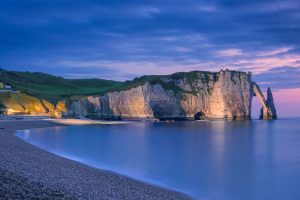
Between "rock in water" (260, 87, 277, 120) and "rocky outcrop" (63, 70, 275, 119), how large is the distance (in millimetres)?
3615

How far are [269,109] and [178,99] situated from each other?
123 ft

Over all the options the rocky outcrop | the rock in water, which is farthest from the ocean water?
the rock in water

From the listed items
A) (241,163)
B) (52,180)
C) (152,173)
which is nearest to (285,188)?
(152,173)

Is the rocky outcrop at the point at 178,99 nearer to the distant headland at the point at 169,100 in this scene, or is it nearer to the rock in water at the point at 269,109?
the distant headland at the point at 169,100

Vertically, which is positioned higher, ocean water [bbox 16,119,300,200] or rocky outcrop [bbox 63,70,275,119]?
rocky outcrop [bbox 63,70,275,119]

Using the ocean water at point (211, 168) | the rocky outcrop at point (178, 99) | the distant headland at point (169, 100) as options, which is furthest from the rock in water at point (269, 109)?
the ocean water at point (211, 168)

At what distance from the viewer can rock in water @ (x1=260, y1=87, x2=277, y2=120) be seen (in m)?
125

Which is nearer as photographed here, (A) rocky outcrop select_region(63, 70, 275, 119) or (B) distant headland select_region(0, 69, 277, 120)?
(B) distant headland select_region(0, 69, 277, 120)

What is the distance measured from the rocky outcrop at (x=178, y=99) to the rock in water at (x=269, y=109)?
142 inches

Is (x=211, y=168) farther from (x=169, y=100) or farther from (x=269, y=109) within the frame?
(x=269, y=109)

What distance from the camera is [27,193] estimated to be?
11242 mm

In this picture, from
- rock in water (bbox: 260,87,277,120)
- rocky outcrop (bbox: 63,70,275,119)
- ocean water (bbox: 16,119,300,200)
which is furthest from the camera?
rock in water (bbox: 260,87,277,120)

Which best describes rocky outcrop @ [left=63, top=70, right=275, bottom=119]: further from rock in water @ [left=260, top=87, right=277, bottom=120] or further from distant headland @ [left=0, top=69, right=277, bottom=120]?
rock in water @ [left=260, top=87, right=277, bottom=120]

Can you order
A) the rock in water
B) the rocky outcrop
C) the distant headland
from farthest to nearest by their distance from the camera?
the rock in water < the rocky outcrop < the distant headland
